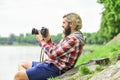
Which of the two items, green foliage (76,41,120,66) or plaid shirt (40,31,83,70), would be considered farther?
green foliage (76,41,120,66)

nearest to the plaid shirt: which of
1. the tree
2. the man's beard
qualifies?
the man's beard

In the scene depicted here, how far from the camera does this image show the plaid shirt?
433 inches

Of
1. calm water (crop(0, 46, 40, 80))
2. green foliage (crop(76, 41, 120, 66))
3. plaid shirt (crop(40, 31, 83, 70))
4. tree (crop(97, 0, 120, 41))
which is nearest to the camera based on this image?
plaid shirt (crop(40, 31, 83, 70))

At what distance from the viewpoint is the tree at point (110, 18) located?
48.1 meters

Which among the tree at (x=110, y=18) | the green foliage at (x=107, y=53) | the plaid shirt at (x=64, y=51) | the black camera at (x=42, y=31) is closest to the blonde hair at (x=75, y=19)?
the plaid shirt at (x=64, y=51)

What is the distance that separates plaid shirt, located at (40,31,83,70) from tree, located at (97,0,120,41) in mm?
34161

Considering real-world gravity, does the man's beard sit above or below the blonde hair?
below

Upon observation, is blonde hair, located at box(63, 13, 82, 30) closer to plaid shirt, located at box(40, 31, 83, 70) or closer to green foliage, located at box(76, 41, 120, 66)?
plaid shirt, located at box(40, 31, 83, 70)

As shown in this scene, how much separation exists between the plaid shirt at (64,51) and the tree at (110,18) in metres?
34.2

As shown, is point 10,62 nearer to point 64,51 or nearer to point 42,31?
point 42,31

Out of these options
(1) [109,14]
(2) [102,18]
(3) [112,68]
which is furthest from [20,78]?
(2) [102,18]

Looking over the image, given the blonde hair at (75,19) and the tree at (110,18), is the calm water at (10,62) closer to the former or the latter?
the tree at (110,18)

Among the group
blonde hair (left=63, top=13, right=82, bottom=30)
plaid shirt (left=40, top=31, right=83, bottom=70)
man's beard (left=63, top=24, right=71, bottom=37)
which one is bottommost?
plaid shirt (left=40, top=31, right=83, bottom=70)

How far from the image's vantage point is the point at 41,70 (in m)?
11.1
